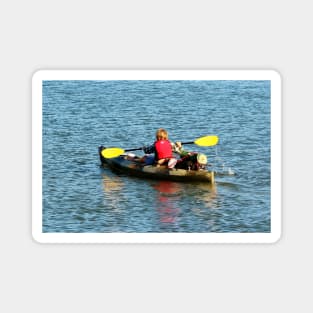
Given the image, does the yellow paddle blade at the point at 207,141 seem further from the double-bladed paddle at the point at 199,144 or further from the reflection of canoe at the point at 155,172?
the reflection of canoe at the point at 155,172

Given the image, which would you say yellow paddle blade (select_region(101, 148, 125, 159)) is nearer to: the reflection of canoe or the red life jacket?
the reflection of canoe

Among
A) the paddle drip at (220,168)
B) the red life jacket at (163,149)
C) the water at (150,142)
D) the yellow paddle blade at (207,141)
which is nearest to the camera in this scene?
the water at (150,142)

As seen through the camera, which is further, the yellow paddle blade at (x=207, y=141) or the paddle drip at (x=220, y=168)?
the paddle drip at (x=220, y=168)

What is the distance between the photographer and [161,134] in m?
29.2

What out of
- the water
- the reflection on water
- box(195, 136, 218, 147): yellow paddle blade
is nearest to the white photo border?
the water

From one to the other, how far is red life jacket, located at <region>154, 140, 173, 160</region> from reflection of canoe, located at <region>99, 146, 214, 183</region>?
0.59 ft

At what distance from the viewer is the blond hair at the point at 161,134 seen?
1148 inches

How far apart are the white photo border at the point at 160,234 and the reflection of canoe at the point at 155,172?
99cm

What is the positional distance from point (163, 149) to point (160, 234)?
1.18 metres

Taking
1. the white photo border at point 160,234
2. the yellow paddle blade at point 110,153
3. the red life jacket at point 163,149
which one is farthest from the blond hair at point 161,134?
the white photo border at point 160,234

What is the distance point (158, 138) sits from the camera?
2919cm

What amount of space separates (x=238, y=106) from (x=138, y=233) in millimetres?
1537

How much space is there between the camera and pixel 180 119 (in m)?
29.2
